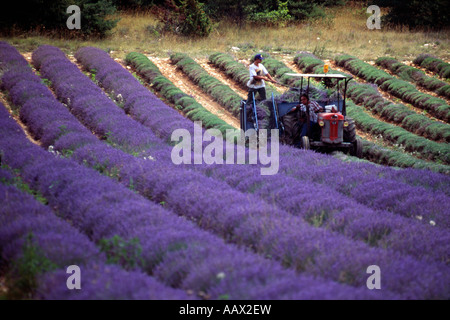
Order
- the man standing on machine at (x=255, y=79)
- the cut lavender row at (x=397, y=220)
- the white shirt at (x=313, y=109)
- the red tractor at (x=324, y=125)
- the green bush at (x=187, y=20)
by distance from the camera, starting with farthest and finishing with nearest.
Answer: the green bush at (x=187, y=20), the man standing on machine at (x=255, y=79), the white shirt at (x=313, y=109), the red tractor at (x=324, y=125), the cut lavender row at (x=397, y=220)

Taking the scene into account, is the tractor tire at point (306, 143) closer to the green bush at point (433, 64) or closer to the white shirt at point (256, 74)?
the white shirt at point (256, 74)

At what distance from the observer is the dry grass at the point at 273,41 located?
2025 cm

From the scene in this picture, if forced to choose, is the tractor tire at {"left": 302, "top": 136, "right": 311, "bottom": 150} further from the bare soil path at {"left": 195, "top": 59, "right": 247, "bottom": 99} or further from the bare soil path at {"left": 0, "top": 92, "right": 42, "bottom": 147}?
the bare soil path at {"left": 195, "top": 59, "right": 247, "bottom": 99}

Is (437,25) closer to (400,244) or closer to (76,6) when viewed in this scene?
(76,6)

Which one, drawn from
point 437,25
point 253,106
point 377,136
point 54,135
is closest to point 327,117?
point 253,106

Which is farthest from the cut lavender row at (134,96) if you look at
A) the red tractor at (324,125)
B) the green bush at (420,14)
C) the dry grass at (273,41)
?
the green bush at (420,14)

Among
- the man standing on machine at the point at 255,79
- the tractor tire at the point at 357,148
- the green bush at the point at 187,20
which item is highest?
the green bush at the point at 187,20

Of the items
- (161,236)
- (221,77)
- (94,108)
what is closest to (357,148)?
(94,108)

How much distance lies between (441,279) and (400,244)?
0.96m

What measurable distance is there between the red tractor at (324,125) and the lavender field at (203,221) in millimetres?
645

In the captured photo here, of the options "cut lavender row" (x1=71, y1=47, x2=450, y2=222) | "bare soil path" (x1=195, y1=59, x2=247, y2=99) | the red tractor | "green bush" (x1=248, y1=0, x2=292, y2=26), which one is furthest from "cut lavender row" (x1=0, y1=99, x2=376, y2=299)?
"green bush" (x1=248, y1=0, x2=292, y2=26)

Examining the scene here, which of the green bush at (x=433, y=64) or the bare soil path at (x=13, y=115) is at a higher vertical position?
the green bush at (x=433, y=64)

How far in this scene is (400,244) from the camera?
15.8 feet

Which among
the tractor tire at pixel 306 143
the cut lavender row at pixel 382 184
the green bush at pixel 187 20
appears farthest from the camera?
the green bush at pixel 187 20
